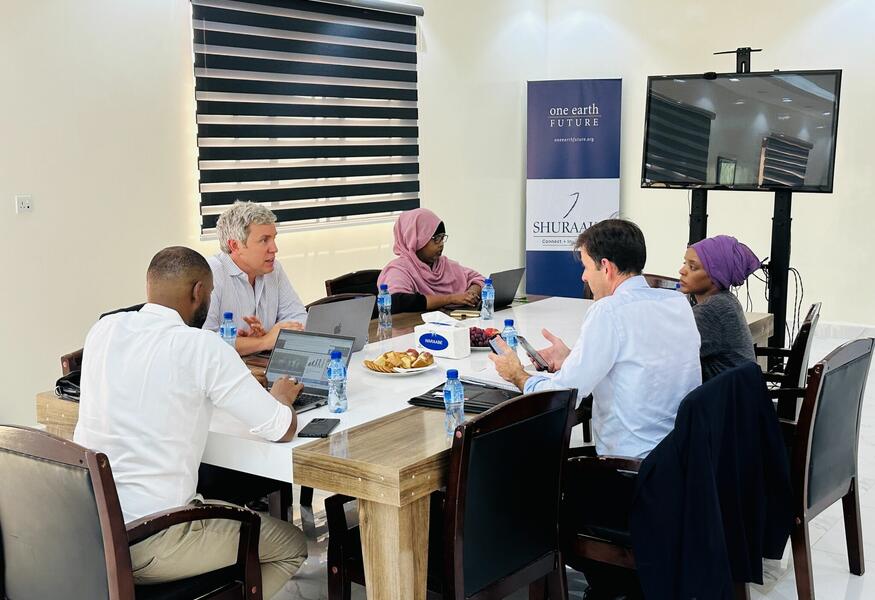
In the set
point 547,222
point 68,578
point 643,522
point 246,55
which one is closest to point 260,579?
point 68,578

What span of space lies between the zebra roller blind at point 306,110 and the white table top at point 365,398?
7.67 ft

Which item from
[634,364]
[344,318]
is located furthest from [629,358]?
[344,318]

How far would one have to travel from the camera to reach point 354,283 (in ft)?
15.8

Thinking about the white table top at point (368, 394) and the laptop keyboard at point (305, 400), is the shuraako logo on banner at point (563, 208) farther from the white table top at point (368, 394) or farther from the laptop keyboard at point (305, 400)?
the laptop keyboard at point (305, 400)

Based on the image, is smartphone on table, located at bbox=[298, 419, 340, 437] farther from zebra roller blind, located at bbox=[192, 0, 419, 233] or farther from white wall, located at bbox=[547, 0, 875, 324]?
white wall, located at bbox=[547, 0, 875, 324]

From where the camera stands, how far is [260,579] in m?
2.48

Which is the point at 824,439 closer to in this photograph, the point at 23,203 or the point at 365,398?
the point at 365,398

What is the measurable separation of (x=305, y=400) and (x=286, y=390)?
0.17 meters

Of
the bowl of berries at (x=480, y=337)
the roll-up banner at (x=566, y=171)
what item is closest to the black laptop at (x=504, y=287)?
the bowl of berries at (x=480, y=337)

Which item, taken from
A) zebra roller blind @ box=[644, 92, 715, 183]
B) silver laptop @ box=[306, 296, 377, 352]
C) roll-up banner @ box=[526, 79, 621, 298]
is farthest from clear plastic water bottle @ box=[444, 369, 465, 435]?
roll-up banner @ box=[526, 79, 621, 298]

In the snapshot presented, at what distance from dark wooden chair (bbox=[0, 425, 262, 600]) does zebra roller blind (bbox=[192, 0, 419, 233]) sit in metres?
3.77

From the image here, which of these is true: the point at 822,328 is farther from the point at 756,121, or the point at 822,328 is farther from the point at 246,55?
the point at 246,55

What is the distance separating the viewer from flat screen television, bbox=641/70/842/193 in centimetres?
572

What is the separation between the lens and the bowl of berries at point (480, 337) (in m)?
3.71
